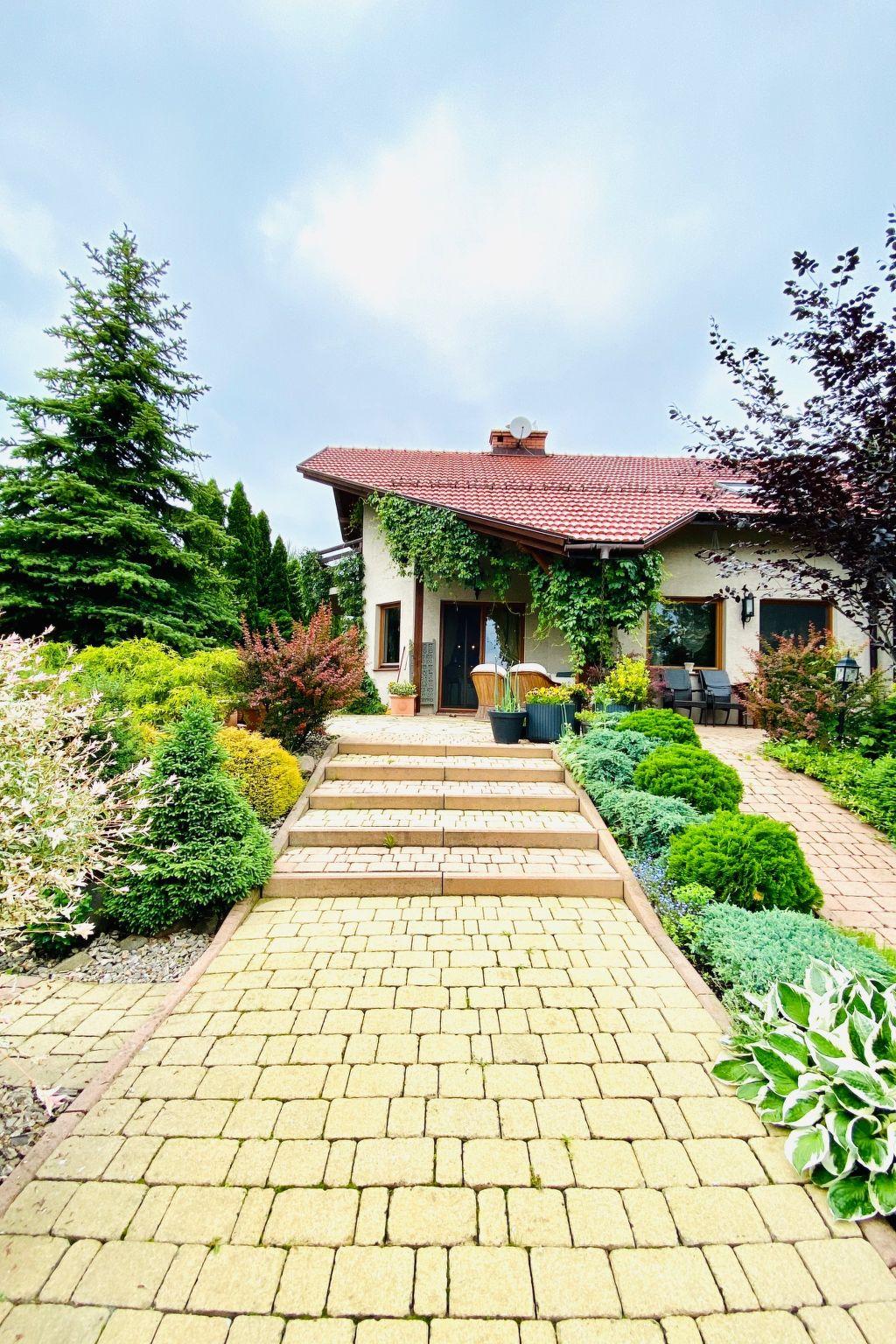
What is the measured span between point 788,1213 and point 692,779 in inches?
123

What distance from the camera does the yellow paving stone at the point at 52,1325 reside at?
1.41m

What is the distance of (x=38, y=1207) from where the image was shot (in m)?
1.74

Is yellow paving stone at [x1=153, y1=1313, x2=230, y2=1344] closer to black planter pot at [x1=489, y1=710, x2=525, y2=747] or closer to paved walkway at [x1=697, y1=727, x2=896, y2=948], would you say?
paved walkway at [x1=697, y1=727, x2=896, y2=948]

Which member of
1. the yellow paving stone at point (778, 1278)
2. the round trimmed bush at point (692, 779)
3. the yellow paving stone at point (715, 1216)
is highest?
the round trimmed bush at point (692, 779)

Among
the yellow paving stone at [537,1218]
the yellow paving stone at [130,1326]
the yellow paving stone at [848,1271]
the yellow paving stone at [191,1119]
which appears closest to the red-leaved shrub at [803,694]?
the yellow paving stone at [848,1271]

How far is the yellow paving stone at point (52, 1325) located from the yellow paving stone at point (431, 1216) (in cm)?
76

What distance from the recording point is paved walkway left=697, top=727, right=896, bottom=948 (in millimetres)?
3787

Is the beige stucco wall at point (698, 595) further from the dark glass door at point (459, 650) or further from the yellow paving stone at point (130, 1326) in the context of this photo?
the yellow paving stone at point (130, 1326)

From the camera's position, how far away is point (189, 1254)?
5.24 ft

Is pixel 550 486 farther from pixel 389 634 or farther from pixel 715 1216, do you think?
pixel 715 1216

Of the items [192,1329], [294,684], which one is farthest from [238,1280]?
[294,684]

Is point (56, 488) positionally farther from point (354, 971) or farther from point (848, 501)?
point (848, 501)

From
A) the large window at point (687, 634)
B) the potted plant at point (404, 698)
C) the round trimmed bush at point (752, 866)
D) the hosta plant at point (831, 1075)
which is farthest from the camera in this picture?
the potted plant at point (404, 698)

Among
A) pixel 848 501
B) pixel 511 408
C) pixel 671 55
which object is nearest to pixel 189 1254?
pixel 848 501
